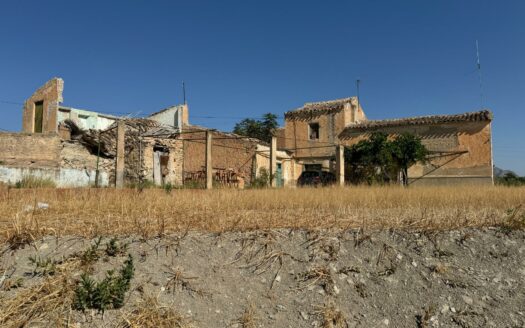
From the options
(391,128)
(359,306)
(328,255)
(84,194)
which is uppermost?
(391,128)

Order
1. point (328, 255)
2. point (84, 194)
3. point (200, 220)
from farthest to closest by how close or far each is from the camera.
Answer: point (84, 194) < point (200, 220) < point (328, 255)

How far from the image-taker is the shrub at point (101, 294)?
2.69m

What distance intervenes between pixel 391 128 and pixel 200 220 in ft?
61.5

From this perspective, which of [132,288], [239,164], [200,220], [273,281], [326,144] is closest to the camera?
[132,288]

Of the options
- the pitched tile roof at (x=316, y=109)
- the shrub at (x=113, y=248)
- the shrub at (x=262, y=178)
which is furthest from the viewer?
the pitched tile roof at (x=316, y=109)

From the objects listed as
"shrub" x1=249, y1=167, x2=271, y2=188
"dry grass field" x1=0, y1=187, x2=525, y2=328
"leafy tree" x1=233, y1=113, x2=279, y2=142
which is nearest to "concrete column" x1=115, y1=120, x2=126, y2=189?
"dry grass field" x1=0, y1=187, x2=525, y2=328

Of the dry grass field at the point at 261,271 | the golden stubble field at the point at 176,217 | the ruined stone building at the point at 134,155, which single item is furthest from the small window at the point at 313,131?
the dry grass field at the point at 261,271

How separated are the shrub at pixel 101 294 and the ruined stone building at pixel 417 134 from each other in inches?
769

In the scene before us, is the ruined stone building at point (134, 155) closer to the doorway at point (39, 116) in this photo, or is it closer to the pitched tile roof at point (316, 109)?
the doorway at point (39, 116)

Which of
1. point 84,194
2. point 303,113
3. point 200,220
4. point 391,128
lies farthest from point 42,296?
point 303,113

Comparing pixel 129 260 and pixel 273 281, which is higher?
pixel 129 260

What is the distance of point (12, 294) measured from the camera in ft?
9.17

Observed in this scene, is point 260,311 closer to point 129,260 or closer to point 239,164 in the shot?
point 129,260

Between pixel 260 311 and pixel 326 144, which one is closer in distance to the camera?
pixel 260 311
